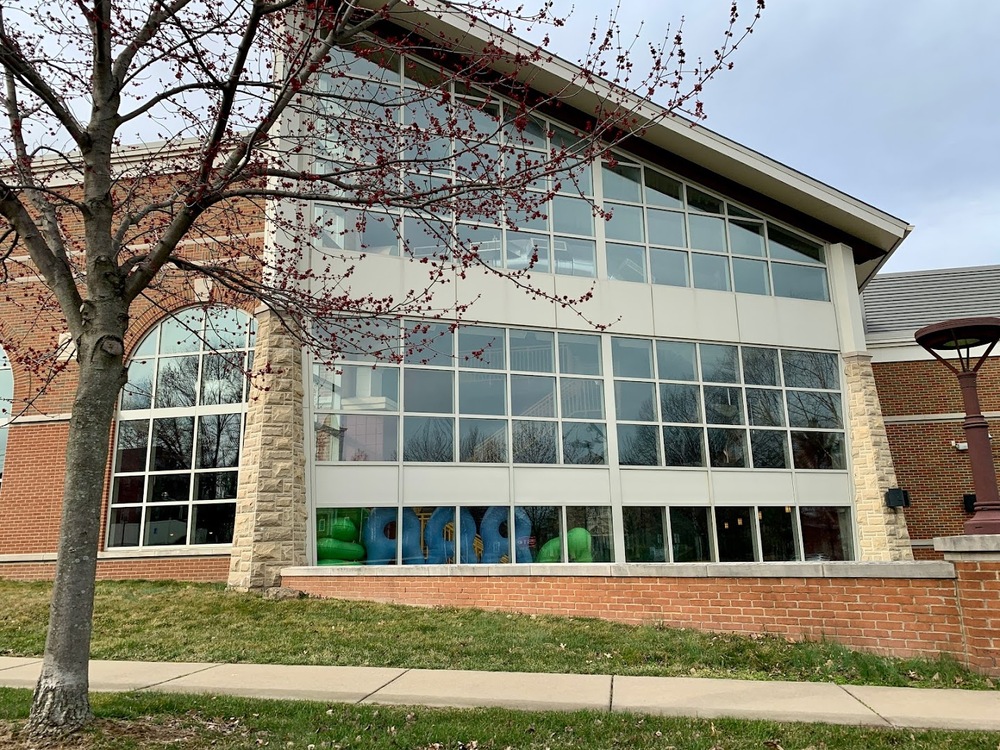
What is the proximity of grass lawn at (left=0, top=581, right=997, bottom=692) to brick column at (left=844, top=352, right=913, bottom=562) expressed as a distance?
9.77 meters

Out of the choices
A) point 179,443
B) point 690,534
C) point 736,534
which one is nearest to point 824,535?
point 736,534

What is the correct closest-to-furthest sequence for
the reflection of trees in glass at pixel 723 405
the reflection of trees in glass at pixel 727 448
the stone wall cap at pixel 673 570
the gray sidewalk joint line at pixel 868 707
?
the gray sidewalk joint line at pixel 868 707 < the stone wall cap at pixel 673 570 < the reflection of trees in glass at pixel 727 448 < the reflection of trees in glass at pixel 723 405

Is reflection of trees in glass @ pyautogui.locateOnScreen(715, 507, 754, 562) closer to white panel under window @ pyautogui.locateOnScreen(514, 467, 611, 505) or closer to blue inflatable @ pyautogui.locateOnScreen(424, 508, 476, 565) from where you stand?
white panel under window @ pyautogui.locateOnScreen(514, 467, 611, 505)

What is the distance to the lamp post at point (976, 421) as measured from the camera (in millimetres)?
7211

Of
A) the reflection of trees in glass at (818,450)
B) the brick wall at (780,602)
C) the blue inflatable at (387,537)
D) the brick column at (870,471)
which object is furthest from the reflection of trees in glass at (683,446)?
the brick wall at (780,602)

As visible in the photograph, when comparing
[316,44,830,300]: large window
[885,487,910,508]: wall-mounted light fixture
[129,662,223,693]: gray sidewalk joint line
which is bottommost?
[129,662,223,693]: gray sidewalk joint line

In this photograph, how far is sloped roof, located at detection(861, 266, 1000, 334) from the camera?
21.8 m

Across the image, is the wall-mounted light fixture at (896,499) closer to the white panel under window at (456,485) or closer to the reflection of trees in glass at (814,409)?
the reflection of trees in glass at (814,409)

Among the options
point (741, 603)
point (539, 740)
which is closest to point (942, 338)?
point (741, 603)

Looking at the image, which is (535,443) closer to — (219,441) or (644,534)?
(644,534)

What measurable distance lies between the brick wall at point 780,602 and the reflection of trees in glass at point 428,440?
3.10m

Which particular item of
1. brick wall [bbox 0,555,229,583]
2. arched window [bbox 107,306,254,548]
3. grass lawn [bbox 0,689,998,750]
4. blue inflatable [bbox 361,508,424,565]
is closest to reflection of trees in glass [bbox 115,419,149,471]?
arched window [bbox 107,306,254,548]

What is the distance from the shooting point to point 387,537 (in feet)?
44.7

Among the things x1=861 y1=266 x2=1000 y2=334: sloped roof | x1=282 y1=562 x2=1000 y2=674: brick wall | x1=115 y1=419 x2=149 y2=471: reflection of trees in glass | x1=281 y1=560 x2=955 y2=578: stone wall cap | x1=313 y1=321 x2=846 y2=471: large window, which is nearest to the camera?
x1=282 y1=562 x2=1000 y2=674: brick wall
